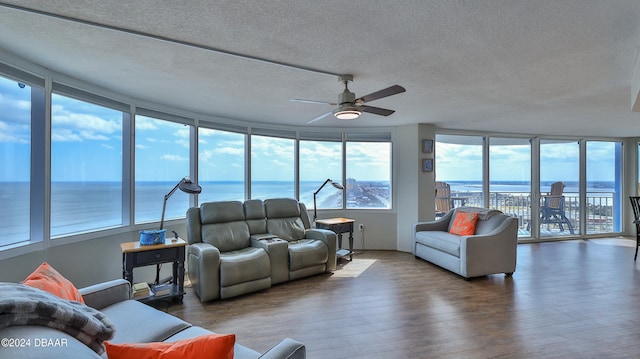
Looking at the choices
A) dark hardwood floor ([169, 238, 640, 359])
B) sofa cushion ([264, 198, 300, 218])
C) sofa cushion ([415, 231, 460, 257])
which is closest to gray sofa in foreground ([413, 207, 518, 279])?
sofa cushion ([415, 231, 460, 257])

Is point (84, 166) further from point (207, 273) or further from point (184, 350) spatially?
point (184, 350)

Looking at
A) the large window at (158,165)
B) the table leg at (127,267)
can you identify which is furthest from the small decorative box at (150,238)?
the large window at (158,165)

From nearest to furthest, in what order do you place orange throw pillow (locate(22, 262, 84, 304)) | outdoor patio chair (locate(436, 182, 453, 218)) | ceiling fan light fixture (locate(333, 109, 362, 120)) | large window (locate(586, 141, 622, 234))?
orange throw pillow (locate(22, 262, 84, 304)), ceiling fan light fixture (locate(333, 109, 362, 120)), outdoor patio chair (locate(436, 182, 453, 218)), large window (locate(586, 141, 622, 234))

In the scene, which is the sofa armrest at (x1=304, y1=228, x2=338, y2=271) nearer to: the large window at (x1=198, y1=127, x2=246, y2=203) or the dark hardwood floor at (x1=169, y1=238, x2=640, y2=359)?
the dark hardwood floor at (x1=169, y1=238, x2=640, y2=359)

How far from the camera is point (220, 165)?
4832mm

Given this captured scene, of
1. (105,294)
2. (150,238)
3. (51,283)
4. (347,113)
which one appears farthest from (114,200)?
(347,113)

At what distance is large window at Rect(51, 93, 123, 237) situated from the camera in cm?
297

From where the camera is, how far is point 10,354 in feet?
2.58

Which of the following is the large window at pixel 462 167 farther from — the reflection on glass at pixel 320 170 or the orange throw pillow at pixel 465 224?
the reflection on glass at pixel 320 170

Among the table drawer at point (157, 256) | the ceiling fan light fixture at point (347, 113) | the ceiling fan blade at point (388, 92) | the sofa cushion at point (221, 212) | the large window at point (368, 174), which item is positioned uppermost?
the ceiling fan blade at point (388, 92)

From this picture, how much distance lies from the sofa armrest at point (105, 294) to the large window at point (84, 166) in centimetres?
141

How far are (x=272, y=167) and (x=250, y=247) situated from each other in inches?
70.1

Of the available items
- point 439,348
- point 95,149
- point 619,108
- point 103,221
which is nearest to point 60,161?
point 95,149

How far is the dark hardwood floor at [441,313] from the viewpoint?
235 cm
